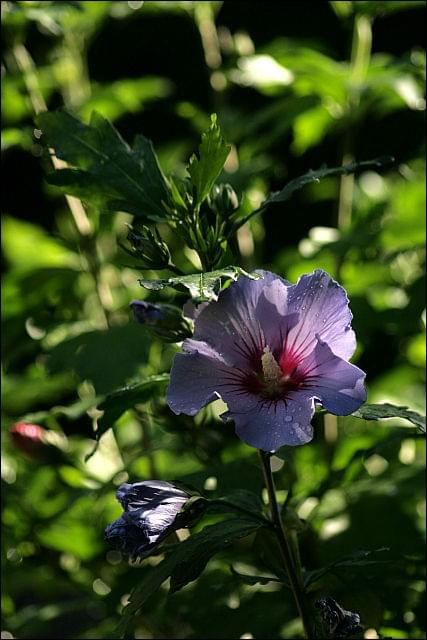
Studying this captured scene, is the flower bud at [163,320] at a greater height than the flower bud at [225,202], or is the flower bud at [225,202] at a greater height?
the flower bud at [225,202]

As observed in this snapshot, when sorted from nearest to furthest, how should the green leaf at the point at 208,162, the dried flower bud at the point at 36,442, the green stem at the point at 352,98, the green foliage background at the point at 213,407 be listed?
the green leaf at the point at 208,162
the green foliage background at the point at 213,407
the dried flower bud at the point at 36,442
the green stem at the point at 352,98

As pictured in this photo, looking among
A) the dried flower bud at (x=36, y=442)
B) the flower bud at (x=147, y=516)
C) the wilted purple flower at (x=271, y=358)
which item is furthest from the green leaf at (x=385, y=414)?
the dried flower bud at (x=36, y=442)

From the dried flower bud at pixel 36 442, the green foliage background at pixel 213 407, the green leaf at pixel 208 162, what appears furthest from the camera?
the dried flower bud at pixel 36 442

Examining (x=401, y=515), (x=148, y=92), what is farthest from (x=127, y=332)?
(x=148, y=92)

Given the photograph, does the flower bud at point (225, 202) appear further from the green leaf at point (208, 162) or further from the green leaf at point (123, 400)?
the green leaf at point (123, 400)

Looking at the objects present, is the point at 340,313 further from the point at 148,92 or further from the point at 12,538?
the point at 148,92

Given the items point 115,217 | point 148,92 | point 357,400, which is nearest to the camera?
point 357,400

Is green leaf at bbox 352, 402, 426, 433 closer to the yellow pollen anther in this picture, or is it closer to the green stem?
the yellow pollen anther
